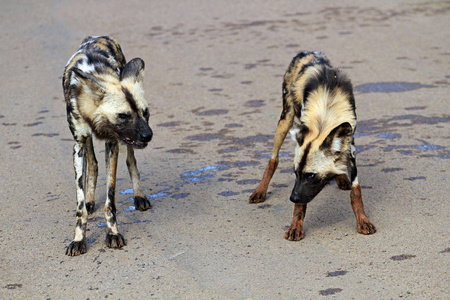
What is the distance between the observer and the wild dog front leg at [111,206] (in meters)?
4.78

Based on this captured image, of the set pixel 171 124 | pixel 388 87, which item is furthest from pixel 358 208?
pixel 388 87

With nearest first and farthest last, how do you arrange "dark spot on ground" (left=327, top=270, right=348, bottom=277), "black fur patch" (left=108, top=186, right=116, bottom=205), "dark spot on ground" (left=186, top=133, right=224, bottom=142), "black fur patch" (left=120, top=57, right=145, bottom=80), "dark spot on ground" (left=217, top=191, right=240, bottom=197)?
"dark spot on ground" (left=327, top=270, right=348, bottom=277)
"black fur patch" (left=120, top=57, right=145, bottom=80)
"black fur patch" (left=108, top=186, right=116, bottom=205)
"dark spot on ground" (left=217, top=191, right=240, bottom=197)
"dark spot on ground" (left=186, top=133, right=224, bottom=142)

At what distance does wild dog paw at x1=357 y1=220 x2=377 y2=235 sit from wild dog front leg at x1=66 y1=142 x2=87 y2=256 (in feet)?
6.75

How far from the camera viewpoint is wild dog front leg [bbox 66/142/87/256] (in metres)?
4.69

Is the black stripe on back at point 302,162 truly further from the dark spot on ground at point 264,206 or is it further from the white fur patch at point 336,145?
the dark spot on ground at point 264,206

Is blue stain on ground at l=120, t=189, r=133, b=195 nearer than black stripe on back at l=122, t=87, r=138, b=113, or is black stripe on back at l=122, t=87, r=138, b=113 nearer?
black stripe on back at l=122, t=87, r=138, b=113

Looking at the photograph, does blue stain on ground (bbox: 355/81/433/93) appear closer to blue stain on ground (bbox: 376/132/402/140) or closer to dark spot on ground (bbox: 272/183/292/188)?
blue stain on ground (bbox: 376/132/402/140)

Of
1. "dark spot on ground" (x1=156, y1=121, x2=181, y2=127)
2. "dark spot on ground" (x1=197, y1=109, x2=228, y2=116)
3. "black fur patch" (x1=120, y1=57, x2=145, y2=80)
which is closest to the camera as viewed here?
"black fur patch" (x1=120, y1=57, x2=145, y2=80)

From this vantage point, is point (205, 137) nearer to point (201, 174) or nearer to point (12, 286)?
point (201, 174)

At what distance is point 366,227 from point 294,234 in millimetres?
542

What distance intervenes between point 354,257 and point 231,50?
6.99 metres

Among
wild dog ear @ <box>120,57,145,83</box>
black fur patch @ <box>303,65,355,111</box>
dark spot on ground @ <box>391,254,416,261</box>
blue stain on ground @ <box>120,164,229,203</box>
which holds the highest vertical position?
wild dog ear @ <box>120,57,145,83</box>

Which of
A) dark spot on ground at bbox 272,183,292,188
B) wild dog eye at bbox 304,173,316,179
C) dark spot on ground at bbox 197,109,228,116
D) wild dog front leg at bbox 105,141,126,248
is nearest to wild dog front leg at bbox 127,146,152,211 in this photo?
wild dog front leg at bbox 105,141,126,248

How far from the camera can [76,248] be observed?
4.68 metres
